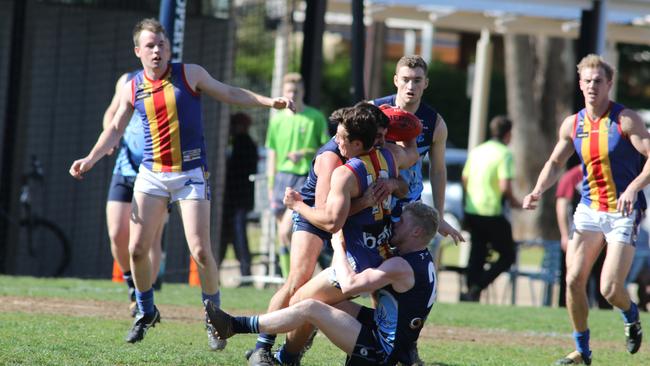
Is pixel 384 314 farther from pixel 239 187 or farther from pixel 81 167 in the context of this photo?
pixel 239 187

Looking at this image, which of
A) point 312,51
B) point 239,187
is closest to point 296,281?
point 312,51

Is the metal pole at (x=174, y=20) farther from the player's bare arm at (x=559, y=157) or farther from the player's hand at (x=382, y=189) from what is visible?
the player's hand at (x=382, y=189)

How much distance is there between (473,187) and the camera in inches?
529

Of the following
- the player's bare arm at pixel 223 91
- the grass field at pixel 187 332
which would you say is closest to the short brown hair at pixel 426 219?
the grass field at pixel 187 332

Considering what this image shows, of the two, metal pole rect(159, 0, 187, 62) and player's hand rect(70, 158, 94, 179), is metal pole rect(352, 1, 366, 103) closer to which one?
metal pole rect(159, 0, 187, 62)

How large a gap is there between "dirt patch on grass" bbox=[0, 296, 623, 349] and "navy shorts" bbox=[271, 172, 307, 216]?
212 centimetres

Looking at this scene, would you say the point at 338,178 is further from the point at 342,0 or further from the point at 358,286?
the point at 342,0

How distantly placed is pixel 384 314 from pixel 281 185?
19.0 ft

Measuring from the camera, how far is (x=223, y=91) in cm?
749

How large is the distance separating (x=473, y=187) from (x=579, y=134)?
5.32m

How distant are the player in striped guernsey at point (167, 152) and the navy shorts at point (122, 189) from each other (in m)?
1.14

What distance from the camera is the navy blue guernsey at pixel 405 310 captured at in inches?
245

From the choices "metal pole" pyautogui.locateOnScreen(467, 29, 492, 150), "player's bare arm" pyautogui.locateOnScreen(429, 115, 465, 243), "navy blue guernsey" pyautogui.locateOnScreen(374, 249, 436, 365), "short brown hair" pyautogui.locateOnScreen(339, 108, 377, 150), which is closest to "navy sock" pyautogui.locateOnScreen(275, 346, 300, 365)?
"navy blue guernsey" pyautogui.locateOnScreen(374, 249, 436, 365)

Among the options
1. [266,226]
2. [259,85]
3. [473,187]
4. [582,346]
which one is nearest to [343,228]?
[582,346]
